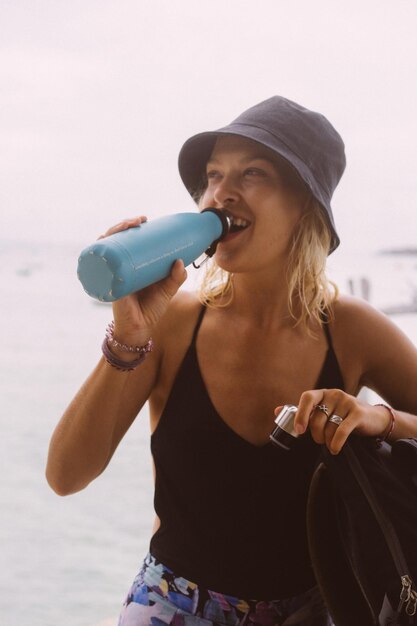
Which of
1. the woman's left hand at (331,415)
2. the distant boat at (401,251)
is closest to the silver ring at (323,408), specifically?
the woman's left hand at (331,415)

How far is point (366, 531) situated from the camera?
80cm

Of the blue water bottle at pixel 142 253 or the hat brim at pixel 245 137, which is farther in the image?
the hat brim at pixel 245 137

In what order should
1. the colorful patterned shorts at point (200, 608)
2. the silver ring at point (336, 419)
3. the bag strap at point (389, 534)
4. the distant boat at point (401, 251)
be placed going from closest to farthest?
1. the bag strap at point (389, 534)
2. the silver ring at point (336, 419)
3. the colorful patterned shorts at point (200, 608)
4. the distant boat at point (401, 251)

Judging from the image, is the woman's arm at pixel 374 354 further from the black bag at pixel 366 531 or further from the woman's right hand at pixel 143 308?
the woman's right hand at pixel 143 308

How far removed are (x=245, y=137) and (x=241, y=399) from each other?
0.36 metres

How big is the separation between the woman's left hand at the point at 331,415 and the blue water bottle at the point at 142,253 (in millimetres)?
217

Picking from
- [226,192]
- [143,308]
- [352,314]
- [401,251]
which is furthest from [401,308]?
[143,308]

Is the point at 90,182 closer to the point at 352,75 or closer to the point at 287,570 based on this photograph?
the point at 352,75

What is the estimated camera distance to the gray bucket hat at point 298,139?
3.24 feet

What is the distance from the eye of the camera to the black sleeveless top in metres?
1.00

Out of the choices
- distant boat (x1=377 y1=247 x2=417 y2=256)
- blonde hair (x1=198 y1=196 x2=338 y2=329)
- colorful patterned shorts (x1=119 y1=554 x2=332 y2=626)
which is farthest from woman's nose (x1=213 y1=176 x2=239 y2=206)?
distant boat (x1=377 y1=247 x2=417 y2=256)

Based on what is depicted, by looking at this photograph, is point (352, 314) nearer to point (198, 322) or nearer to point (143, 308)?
point (198, 322)

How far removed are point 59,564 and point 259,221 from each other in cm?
128

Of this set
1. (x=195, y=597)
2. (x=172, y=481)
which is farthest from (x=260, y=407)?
(x=195, y=597)
